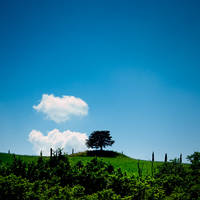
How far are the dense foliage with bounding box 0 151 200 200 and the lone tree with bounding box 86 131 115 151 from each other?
5899cm

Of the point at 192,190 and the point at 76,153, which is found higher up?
the point at 192,190

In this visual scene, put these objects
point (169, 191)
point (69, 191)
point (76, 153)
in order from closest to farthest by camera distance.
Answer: point (69, 191)
point (169, 191)
point (76, 153)

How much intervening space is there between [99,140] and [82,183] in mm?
61256

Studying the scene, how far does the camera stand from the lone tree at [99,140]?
68.8 meters

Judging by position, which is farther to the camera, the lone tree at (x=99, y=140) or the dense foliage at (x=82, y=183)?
the lone tree at (x=99, y=140)

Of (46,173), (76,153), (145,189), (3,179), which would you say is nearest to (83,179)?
(46,173)

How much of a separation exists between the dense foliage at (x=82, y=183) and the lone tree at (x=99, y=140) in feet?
194

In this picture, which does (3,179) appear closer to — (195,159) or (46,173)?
(46,173)

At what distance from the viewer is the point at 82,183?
8.27 meters

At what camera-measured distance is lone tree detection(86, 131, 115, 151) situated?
68.8 metres

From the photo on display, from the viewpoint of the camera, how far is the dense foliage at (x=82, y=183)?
20.6 feet

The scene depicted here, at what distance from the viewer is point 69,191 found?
6387 millimetres

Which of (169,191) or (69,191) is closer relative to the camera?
(69,191)

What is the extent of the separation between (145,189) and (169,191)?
94.4 inches
